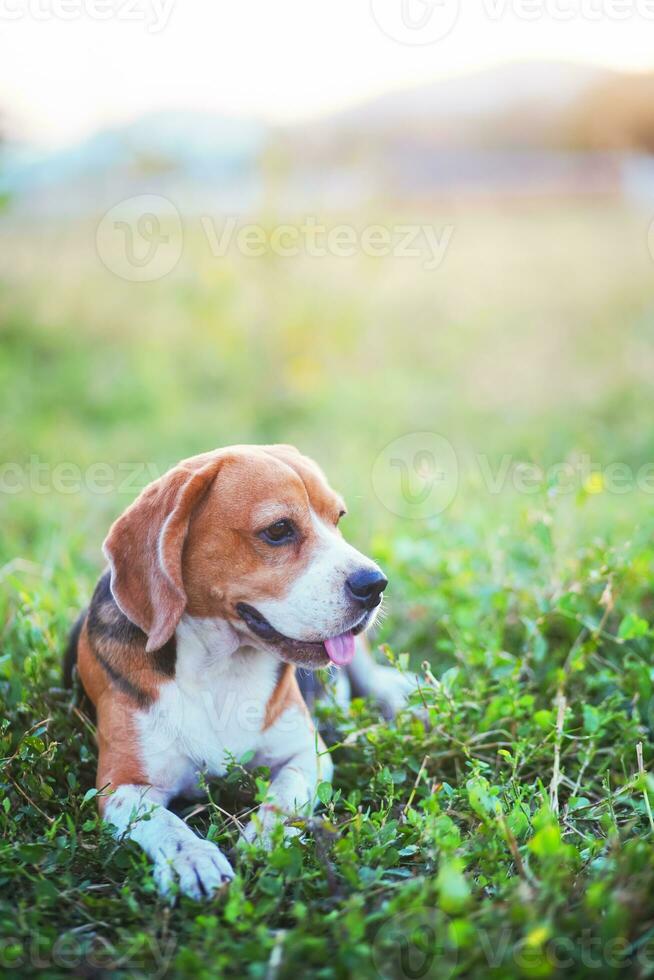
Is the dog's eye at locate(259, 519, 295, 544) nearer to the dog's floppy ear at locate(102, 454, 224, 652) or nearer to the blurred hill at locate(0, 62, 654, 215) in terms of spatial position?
the dog's floppy ear at locate(102, 454, 224, 652)

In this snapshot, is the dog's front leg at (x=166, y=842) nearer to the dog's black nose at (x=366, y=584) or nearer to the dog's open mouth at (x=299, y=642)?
the dog's open mouth at (x=299, y=642)

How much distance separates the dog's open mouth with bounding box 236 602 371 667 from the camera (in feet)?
9.97

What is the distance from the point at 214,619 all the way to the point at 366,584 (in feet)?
1.76

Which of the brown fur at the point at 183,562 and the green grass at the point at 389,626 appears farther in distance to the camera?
the brown fur at the point at 183,562

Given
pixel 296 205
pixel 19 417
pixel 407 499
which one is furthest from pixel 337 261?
pixel 407 499

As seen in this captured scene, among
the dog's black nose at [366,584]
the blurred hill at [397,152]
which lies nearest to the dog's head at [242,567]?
the dog's black nose at [366,584]

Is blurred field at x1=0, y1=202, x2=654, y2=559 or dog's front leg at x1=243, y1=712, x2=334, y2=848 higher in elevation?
blurred field at x1=0, y1=202, x2=654, y2=559

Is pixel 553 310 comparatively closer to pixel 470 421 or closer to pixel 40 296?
pixel 470 421

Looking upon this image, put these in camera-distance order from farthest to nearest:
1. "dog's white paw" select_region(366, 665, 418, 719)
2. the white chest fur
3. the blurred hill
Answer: the blurred hill < "dog's white paw" select_region(366, 665, 418, 719) < the white chest fur

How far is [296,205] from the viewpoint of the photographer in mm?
8461

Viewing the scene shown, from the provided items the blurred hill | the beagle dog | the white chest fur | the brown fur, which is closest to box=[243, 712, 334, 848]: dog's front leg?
the beagle dog

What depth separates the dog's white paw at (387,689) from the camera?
4102 millimetres

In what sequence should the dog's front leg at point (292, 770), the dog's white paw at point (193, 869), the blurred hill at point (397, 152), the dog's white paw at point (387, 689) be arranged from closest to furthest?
the dog's white paw at point (193, 869), the dog's front leg at point (292, 770), the dog's white paw at point (387, 689), the blurred hill at point (397, 152)

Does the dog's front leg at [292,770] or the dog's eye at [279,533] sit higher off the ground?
the dog's eye at [279,533]
